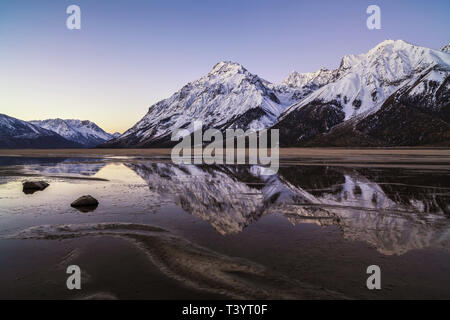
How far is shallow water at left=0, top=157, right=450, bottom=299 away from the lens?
9352mm

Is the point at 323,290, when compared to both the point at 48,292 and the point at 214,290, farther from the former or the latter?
the point at 48,292

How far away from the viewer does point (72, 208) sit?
20734 millimetres

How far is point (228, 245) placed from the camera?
13273mm

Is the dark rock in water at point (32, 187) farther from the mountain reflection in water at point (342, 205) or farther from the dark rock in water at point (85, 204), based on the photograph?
the mountain reflection in water at point (342, 205)

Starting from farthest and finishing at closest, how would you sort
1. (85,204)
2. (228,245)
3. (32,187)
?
(32,187), (85,204), (228,245)

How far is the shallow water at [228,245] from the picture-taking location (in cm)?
935

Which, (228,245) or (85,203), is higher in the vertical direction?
(85,203)

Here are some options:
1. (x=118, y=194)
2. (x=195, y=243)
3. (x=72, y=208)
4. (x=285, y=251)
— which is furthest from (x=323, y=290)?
(x=118, y=194)

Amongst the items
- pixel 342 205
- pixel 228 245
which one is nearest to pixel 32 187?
pixel 228 245

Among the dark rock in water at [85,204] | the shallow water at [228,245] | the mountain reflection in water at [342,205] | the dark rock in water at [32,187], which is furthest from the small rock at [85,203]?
the dark rock in water at [32,187]

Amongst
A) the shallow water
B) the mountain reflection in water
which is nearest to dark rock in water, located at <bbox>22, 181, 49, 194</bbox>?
the shallow water

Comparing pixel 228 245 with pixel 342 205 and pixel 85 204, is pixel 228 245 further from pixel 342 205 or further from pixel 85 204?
pixel 85 204

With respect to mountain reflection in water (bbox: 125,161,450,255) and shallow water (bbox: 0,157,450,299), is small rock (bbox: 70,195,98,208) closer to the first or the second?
shallow water (bbox: 0,157,450,299)

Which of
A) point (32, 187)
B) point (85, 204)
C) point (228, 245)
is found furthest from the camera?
point (32, 187)
